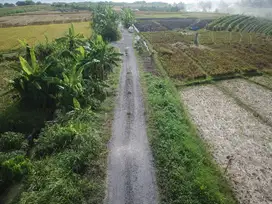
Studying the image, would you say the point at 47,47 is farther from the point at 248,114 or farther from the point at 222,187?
the point at 222,187

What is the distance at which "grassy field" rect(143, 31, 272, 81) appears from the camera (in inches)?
987

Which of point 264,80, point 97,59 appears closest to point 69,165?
point 97,59

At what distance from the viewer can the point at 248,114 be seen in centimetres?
1745

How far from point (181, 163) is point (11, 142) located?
27.6ft

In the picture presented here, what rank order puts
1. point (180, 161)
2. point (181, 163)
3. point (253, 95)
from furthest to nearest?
point (253, 95)
point (180, 161)
point (181, 163)

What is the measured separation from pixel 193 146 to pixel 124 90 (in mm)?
8397

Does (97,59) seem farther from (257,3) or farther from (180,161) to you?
(257,3)

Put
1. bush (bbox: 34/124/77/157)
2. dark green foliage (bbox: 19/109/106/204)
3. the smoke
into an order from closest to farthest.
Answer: dark green foliage (bbox: 19/109/106/204), bush (bbox: 34/124/77/157), the smoke

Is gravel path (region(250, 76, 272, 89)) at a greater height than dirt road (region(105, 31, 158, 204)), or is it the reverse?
dirt road (region(105, 31, 158, 204))

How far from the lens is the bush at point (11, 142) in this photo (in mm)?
12641

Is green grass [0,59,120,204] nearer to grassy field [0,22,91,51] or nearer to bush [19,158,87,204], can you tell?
bush [19,158,87,204]

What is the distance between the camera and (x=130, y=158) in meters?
11.7

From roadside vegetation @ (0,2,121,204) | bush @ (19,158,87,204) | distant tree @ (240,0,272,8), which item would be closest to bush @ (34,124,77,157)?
roadside vegetation @ (0,2,121,204)

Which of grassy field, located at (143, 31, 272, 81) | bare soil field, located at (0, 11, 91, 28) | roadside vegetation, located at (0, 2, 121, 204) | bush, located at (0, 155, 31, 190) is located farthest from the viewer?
bare soil field, located at (0, 11, 91, 28)
